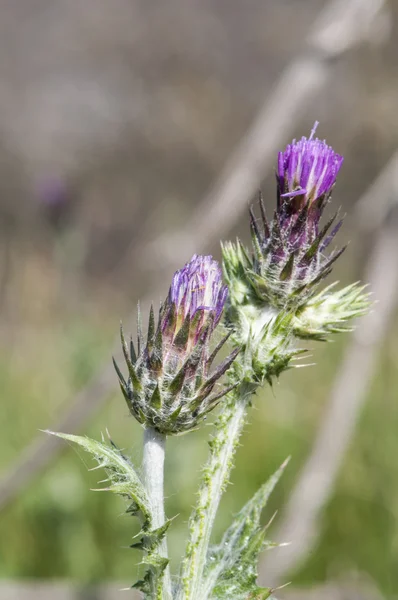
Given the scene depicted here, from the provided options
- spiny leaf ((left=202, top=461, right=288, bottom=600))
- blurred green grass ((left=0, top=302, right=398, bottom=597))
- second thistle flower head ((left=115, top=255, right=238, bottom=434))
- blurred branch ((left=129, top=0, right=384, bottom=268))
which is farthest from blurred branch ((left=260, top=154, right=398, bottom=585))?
second thistle flower head ((left=115, top=255, right=238, bottom=434))

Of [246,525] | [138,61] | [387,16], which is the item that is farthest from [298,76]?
[138,61]

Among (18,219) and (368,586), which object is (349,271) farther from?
(18,219)

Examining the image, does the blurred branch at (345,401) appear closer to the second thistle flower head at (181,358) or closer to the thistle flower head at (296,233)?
the thistle flower head at (296,233)

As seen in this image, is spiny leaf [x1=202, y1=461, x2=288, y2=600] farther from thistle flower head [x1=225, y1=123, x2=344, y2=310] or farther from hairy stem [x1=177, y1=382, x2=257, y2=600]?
thistle flower head [x1=225, y1=123, x2=344, y2=310]

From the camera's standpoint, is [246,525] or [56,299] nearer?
[246,525]

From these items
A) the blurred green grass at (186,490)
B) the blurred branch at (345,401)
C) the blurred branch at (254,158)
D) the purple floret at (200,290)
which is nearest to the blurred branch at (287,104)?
the blurred branch at (254,158)

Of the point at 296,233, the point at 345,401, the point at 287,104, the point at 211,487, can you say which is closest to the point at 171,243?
the point at 287,104

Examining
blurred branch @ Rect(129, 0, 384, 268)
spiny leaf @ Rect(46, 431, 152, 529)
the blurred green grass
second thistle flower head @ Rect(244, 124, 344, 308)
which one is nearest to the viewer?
spiny leaf @ Rect(46, 431, 152, 529)
